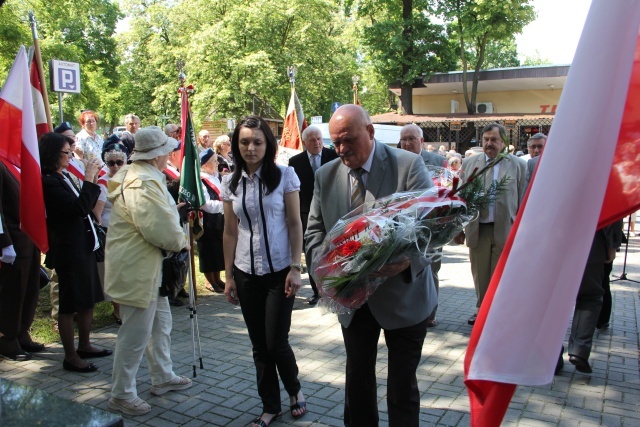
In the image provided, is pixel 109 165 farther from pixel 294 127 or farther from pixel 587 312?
pixel 294 127

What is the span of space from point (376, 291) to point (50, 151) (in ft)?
11.3

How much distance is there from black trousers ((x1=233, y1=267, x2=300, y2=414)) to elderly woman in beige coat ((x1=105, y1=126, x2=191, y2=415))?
0.64m

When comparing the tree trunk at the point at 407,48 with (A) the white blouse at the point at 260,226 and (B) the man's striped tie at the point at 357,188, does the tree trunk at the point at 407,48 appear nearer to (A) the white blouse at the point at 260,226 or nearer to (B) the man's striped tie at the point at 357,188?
(A) the white blouse at the point at 260,226

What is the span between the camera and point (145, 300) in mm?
4250

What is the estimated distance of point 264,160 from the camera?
4.18 metres

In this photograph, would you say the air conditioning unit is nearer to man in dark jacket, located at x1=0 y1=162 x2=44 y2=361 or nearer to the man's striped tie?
man in dark jacket, located at x1=0 y1=162 x2=44 y2=361

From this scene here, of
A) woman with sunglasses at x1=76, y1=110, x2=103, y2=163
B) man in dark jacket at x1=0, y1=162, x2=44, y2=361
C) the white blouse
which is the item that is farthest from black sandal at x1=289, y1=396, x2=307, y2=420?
woman with sunglasses at x1=76, y1=110, x2=103, y2=163

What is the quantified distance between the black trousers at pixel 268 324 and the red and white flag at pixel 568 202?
240 centimetres

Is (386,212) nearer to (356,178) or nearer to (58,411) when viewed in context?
(356,178)

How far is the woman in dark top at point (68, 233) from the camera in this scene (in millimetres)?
5027

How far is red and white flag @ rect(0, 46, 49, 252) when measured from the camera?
4926 mm

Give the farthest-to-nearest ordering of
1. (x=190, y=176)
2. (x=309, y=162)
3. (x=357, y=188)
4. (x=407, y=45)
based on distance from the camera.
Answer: (x=407, y=45) < (x=309, y=162) < (x=190, y=176) < (x=357, y=188)

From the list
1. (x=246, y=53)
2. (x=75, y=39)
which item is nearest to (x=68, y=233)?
(x=246, y=53)

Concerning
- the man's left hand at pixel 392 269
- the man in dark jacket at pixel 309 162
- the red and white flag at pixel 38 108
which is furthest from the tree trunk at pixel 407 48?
the man's left hand at pixel 392 269
